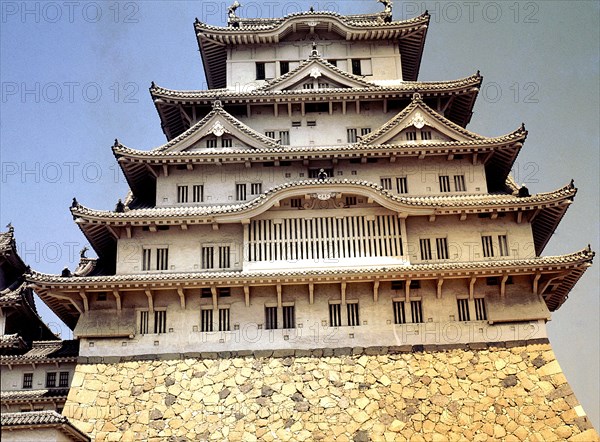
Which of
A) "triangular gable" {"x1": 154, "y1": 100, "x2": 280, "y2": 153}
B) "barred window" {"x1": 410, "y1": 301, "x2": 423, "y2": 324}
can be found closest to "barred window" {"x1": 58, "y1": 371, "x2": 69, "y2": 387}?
"triangular gable" {"x1": 154, "y1": 100, "x2": 280, "y2": 153}

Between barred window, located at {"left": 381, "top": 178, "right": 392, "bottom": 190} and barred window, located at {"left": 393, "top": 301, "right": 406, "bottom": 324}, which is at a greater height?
barred window, located at {"left": 381, "top": 178, "right": 392, "bottom": 190}

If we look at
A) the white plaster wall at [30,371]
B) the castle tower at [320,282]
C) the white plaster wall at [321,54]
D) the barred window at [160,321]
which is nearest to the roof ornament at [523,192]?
the castle tower at [320,282]

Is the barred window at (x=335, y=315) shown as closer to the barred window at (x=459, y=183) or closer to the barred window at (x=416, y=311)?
the barred window at (x=416, y=311)

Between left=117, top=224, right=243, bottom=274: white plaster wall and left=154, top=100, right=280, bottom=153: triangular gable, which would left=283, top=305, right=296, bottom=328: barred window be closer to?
left=117, top=224, right=243, bottom=274: white plaster wall

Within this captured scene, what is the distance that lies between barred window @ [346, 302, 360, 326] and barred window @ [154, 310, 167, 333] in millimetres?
7518

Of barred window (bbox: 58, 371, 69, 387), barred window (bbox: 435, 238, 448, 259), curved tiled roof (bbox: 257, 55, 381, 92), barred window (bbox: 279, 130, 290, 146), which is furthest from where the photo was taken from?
curved tiled roof (bbox: 257, 55, 381, 92)

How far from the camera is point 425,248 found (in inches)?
1391

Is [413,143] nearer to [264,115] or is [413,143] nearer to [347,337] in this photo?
[264,115]

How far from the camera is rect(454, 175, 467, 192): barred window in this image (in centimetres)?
3791

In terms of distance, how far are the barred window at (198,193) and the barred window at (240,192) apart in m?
1.57

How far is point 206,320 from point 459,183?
1347 centimetres

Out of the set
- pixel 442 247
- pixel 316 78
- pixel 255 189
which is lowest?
pixel 442 247

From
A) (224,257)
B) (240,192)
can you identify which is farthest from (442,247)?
(240,192)

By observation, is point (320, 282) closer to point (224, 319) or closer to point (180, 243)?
point (224, 319)
